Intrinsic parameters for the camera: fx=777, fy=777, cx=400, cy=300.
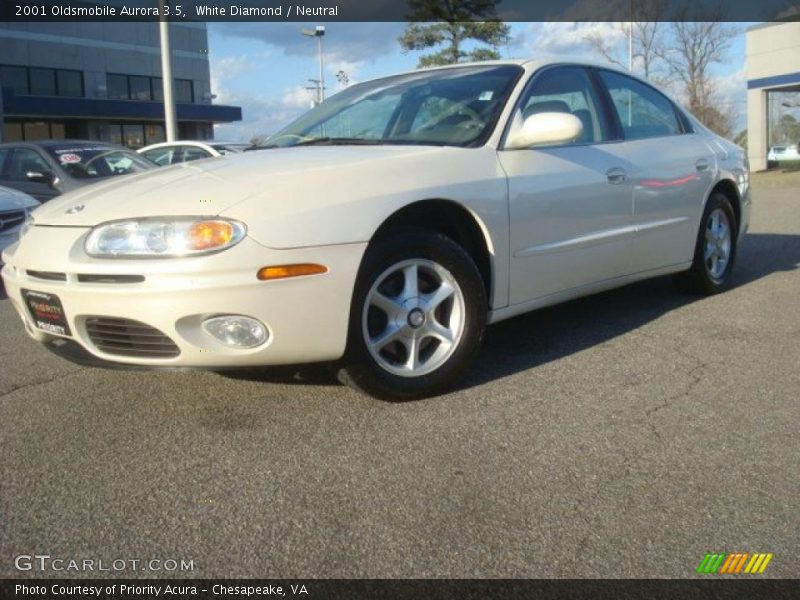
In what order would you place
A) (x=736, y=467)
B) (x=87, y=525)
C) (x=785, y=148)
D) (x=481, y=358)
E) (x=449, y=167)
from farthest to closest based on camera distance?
1. (x=785, y=148)
2. (x=481, y=358)
3. (x=449, y=167)
4. (x=736, y=467)
5. (x=87, y=525)

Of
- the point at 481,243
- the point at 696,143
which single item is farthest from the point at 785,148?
the point at 481,243

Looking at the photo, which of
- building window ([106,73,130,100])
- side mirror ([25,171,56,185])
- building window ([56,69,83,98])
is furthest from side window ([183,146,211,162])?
building window ([106,73,130,100])

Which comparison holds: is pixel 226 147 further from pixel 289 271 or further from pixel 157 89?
pixel 157 89

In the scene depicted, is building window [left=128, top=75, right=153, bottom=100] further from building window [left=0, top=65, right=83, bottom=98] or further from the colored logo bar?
the colored logo bar

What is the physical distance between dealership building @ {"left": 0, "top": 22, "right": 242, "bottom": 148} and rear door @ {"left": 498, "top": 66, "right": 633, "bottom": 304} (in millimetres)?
34293

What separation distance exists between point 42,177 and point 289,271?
654 centimetres

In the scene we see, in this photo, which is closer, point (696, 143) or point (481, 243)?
point (481, 243)

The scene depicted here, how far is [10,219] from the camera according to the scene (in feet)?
22.2

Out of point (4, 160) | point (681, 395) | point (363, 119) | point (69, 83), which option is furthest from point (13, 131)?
point (681, 395)

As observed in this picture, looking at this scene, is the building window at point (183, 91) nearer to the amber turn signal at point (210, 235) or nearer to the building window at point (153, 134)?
the building window at point (153, 134)

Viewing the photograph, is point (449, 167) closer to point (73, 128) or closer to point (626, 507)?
point (626, 507)

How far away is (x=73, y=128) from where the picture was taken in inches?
1506

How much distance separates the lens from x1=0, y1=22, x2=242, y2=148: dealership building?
35903mm

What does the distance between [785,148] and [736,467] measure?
34.9 meters
